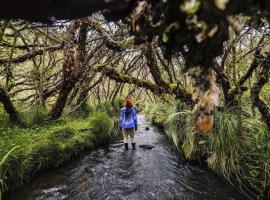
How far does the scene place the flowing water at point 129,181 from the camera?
5547 millimetres

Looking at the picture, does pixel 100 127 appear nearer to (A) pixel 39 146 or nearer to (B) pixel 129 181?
(A) pixel 39 146

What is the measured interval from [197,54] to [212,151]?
5130 millimetres

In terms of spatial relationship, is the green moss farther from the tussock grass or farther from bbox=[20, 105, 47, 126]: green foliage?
the tussock grass

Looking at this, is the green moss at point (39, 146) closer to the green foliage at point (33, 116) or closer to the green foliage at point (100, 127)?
the green foliage at point (100, 127)

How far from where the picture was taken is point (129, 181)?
21.2ft

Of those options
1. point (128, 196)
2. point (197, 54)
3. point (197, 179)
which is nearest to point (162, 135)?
point (197, 179)

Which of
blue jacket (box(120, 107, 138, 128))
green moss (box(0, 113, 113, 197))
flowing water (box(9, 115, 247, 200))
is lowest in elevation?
flowing water (box(9, 115, 247, 200))

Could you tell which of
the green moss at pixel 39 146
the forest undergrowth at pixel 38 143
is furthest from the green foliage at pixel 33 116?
the green moss at pixel 39 146

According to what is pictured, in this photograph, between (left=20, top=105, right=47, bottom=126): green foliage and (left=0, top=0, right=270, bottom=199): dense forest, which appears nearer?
(left=0, top=0, right=270, bottom=199): dense forest

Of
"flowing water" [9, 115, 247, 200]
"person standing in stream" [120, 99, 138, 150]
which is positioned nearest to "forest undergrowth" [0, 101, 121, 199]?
"flowing water" [9, 115, 247, 200]

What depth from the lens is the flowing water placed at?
555cm

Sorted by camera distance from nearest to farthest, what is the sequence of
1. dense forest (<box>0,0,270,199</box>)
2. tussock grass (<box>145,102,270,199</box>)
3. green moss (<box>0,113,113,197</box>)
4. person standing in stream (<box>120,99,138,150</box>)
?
dense forest (<box>0,0,270,199</box>) < tussock grass (<box>145,102,270,199</box>) < green moss (<box>0,113,113,197</box>) < person standing in stream (<box>120,99,138,150</box>)

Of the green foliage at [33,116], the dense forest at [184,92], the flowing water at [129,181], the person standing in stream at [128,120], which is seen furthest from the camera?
the person standing in stream at [128,120]

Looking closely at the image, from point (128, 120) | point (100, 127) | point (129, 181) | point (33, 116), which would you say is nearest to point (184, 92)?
point (129, 181)
